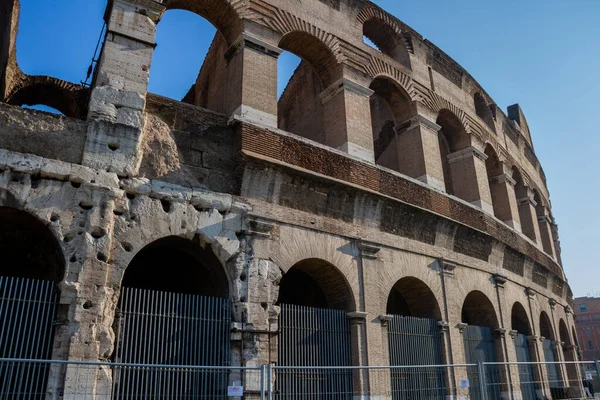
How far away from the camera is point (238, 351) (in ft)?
21.8

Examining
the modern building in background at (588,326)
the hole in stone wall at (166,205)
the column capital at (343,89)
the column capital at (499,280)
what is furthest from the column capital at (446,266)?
the modern building in background at (588,326)

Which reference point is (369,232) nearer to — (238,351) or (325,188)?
(325,188)

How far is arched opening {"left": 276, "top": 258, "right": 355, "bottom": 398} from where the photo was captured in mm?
7250

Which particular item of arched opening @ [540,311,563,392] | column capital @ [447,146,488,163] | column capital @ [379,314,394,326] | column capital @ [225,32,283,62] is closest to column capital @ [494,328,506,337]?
arched opening @ [540,311,563,392]

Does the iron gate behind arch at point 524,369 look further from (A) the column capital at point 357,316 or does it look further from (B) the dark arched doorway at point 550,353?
(A) the column capital at point 357,316

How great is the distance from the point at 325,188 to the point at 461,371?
4243 millimetres

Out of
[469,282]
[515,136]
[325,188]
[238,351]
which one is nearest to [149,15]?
[325,188]

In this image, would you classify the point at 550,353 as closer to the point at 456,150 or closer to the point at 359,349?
the point at 456,150

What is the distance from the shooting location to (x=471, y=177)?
12.0 metres

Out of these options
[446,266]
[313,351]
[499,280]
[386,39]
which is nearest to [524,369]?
[499,280]

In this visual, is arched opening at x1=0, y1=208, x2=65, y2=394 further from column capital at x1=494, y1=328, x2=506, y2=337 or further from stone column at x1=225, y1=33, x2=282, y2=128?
column capital at x1=494, y1=328, x2=506, y2=337

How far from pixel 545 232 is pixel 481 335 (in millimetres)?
7435

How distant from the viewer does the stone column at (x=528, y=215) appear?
1472 centimetres

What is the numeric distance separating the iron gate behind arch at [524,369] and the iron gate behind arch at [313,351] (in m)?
5.07
